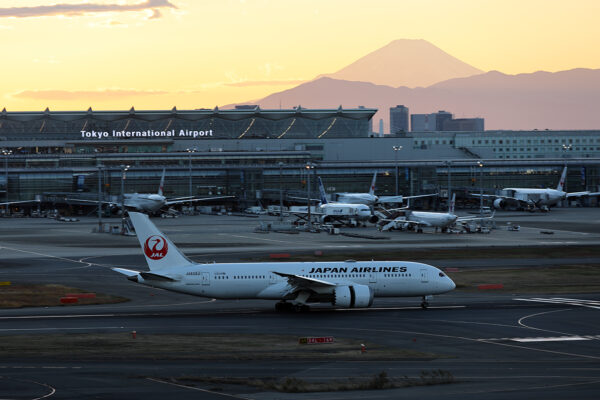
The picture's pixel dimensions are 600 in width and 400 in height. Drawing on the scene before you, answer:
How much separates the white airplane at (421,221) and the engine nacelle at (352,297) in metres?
74.3

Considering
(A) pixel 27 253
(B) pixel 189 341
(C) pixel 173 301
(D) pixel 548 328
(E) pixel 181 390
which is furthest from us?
(A) pixel 27 253

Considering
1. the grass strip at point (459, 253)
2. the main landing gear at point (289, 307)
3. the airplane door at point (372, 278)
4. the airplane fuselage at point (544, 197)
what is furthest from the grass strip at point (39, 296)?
the airplane fuselage at point (544, 197)

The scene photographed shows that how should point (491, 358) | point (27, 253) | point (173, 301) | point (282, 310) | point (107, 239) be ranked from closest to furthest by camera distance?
point (491, 358)
point (282, 310)
point (173, 301)
point (27, 253)
point (107, 239)

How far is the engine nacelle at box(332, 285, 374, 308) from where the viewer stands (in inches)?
2254

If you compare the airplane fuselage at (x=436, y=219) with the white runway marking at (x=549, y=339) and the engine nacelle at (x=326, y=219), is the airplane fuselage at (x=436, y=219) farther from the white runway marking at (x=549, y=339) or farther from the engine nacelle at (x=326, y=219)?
the white runway marking at (x=549, y=339)

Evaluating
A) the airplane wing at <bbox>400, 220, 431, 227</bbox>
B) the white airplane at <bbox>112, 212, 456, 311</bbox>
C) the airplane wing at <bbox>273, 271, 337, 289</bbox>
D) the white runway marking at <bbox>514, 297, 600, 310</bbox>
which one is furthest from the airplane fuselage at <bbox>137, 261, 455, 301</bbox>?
the airplane wing at <bbox>400, 220, 431, 227</bbox>

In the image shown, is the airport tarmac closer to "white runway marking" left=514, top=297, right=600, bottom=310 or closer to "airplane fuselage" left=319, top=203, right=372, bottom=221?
"white runway marking" left=514, top=297, right=600, bottom=310

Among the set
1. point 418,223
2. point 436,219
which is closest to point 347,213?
point 418,223

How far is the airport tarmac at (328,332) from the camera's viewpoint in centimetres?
3556

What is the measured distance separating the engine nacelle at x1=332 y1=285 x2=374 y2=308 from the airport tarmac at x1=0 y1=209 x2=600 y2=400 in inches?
34.7

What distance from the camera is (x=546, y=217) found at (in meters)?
162

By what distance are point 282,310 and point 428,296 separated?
35.5ft

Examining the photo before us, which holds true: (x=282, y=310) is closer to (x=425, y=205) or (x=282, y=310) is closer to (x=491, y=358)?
(x=491, y=358)

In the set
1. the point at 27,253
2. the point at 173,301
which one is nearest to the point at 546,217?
the point at 27,253
